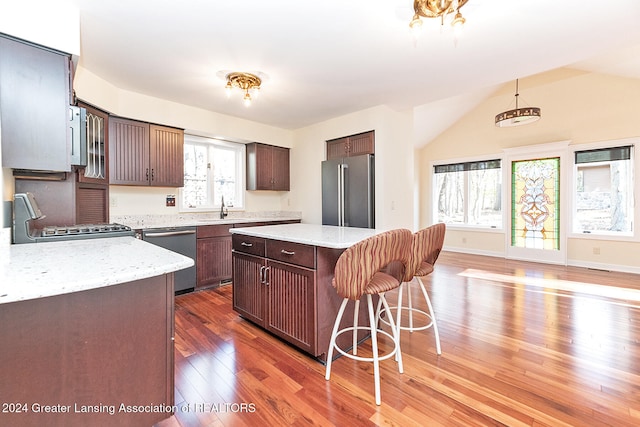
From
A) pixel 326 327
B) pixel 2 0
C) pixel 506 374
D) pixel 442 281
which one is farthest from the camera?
pixel 442 281

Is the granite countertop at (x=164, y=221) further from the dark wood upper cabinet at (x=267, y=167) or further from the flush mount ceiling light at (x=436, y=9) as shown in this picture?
the flush mount ceiling light at (x=436, y=9)

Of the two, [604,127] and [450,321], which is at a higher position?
[604,127]

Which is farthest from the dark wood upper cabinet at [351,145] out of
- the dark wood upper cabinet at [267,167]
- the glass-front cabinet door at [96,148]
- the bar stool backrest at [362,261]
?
the glass-front cabinet door at [96,148]

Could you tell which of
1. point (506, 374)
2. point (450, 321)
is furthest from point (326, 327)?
point (450, 321)

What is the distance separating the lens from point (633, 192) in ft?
14.8

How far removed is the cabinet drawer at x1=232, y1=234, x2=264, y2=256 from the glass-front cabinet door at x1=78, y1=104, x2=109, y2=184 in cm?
152

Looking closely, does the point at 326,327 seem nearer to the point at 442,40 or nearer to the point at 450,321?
the point at 450,321

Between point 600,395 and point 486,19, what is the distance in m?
2.53

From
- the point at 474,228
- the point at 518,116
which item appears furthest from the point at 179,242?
the point at 474,228

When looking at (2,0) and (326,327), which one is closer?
(2,0)

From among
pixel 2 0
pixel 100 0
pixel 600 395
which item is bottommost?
pixel 600 395

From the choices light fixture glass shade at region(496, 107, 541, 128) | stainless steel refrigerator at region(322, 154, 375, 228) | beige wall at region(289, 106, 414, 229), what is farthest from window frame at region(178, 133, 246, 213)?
light fixture glass shade at region(496, 107, 541, 128)

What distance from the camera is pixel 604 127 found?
4691 millimetres

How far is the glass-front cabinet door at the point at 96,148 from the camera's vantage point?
105 inches
